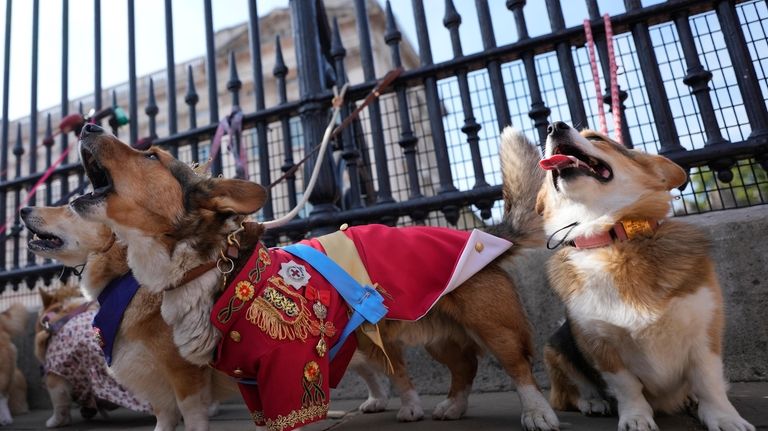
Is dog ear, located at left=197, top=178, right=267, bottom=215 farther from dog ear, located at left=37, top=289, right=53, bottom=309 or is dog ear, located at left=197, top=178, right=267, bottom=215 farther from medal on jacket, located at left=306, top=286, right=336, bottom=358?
dog ear, located at left=37, top=289, right=53, bottom=309

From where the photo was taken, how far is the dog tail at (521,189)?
102 inches

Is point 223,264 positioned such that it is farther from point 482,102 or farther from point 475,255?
point 482,102

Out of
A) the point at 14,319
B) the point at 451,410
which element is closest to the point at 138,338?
the point at 451,410

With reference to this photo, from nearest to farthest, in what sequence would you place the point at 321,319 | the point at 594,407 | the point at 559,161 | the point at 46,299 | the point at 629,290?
the point at 629,290 → the point at 321,319 → the point at 559,161 → the point at 594,407 → the point at 46,299

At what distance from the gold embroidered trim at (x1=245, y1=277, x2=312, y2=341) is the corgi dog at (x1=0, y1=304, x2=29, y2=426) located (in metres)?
3.23

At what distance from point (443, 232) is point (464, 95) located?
1.42 meters

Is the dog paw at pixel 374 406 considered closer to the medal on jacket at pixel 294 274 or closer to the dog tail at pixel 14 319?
the medal on jacket at pixel 294 274

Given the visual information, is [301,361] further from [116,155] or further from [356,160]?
[356,160]

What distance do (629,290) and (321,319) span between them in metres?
1.27

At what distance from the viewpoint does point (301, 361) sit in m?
1.84

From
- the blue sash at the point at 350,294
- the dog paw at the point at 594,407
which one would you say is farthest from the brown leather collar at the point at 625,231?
the blue sash at the point at 350,294

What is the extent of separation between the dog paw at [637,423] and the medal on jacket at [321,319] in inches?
47.1

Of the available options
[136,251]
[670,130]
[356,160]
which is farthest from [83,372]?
[670,130]

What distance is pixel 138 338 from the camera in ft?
7.66
